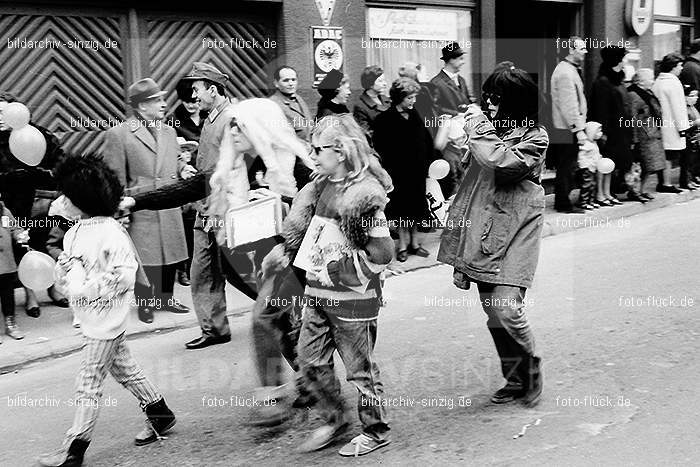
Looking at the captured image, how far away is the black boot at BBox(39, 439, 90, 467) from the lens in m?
4.24

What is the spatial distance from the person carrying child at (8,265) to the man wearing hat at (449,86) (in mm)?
4925

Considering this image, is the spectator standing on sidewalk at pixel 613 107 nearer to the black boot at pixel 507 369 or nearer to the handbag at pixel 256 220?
the black boot at pixel 507 369

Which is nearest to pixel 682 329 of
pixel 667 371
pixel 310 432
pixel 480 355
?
pixel 667 371

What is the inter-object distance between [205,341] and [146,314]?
97cm

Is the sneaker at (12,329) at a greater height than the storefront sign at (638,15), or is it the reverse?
the storefront sign at (638,15)

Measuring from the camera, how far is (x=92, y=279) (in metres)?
4.22

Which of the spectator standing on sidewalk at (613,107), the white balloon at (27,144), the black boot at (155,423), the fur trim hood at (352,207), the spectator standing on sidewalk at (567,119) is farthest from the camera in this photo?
the spectator standing on sidewalk at (613,107)

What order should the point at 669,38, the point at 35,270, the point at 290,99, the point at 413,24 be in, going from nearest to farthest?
the point at 35,270 → the point at 290,99 → the point at 413,24 → the point at 669,38

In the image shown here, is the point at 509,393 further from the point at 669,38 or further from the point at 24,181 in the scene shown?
the point at 669,38

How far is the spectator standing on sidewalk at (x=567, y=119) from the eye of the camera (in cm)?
1059

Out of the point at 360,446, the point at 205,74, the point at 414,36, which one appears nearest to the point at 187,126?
the point at 205,74

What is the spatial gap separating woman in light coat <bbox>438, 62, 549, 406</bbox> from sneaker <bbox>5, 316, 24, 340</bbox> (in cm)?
366

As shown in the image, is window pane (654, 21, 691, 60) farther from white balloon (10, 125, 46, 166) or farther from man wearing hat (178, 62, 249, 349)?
white balloon (10, 125, 46, 166)

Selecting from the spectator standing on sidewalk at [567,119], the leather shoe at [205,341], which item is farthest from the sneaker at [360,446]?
the spectator standing on sidewalk at [567,119]
